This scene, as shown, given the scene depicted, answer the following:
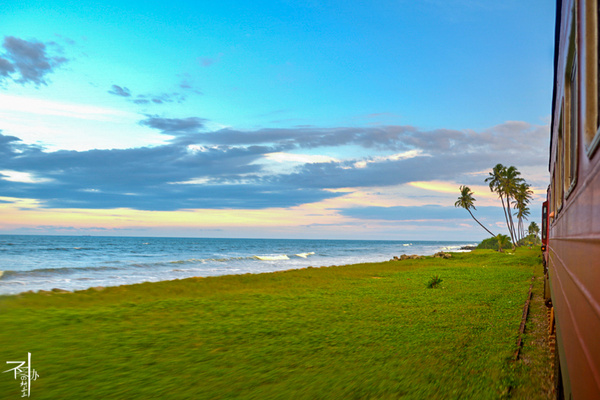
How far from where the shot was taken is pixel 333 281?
20453 millimetres

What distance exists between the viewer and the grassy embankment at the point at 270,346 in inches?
232

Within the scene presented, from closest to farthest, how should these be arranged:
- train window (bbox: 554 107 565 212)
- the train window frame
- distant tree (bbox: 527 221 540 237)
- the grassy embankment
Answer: the train window frame < train window (bbox: 554 107 565 212) < the grassy embankment < distant tree (bbox: 527 221 540 237)

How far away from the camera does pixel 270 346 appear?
8094 millimetres

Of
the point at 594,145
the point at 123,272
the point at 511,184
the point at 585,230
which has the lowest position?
A: the point at 123,272

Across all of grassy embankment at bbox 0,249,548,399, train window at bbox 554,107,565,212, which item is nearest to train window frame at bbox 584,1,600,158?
train window at bbox 554,107,565,212

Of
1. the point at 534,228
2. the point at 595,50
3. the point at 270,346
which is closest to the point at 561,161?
the point at 595,50

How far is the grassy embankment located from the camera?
19.4ft

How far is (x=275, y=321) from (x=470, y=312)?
5.45 m

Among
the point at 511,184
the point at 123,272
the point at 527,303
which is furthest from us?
the point at 511,184

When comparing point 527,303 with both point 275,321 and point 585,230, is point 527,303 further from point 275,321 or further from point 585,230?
point 585,230

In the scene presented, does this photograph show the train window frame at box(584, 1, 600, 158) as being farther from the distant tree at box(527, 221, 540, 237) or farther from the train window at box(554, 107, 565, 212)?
the distant tree at box(527, 221, 540, 237)

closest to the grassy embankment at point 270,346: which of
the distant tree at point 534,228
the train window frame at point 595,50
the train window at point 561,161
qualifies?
the train window at point 561,161

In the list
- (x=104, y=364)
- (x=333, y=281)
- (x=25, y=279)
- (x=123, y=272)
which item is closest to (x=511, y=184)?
(x=333, y=281)

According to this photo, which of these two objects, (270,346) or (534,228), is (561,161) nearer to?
(270,346)
